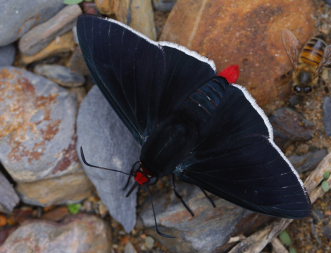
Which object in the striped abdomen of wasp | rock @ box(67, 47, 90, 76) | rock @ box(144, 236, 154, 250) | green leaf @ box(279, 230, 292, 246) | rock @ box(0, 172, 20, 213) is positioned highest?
the striped abdomen of wasp

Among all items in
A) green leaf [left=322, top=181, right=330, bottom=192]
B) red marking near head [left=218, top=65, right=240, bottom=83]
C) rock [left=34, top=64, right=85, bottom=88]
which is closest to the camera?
red marking near head [left=218, top=65, right=240, bottom=83]

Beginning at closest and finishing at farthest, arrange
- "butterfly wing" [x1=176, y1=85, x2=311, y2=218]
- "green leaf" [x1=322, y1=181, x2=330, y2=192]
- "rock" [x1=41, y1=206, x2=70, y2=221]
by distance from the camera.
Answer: "butterfly wing" [x1=176, y1=85, x2=311, y2=218]
"green leaf" [x1=322, y1=181, x2=330, y2=192]
"rock" [x1=41, y1=206, x2=70, y2=221]

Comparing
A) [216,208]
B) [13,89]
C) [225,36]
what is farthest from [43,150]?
[225,36]

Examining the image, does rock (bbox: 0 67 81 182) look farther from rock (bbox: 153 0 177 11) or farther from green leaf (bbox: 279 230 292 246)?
green leaf (bbox: 279 230 292 246)

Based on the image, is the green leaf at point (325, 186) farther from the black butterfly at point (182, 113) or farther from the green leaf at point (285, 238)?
the black butterfly at point (182, 113)

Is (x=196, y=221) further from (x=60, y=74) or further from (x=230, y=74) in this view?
(x=60, y=74)

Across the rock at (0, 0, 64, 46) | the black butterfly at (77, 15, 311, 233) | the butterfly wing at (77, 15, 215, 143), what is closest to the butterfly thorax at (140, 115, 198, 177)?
the black butterfly at (77, 15, 311, 233)

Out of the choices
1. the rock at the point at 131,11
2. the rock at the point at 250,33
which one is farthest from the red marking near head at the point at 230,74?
the rock at the point at 131,11

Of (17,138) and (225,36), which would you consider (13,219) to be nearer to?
(17,138)

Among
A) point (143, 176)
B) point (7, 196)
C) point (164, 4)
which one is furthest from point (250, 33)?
point (7, 196)
